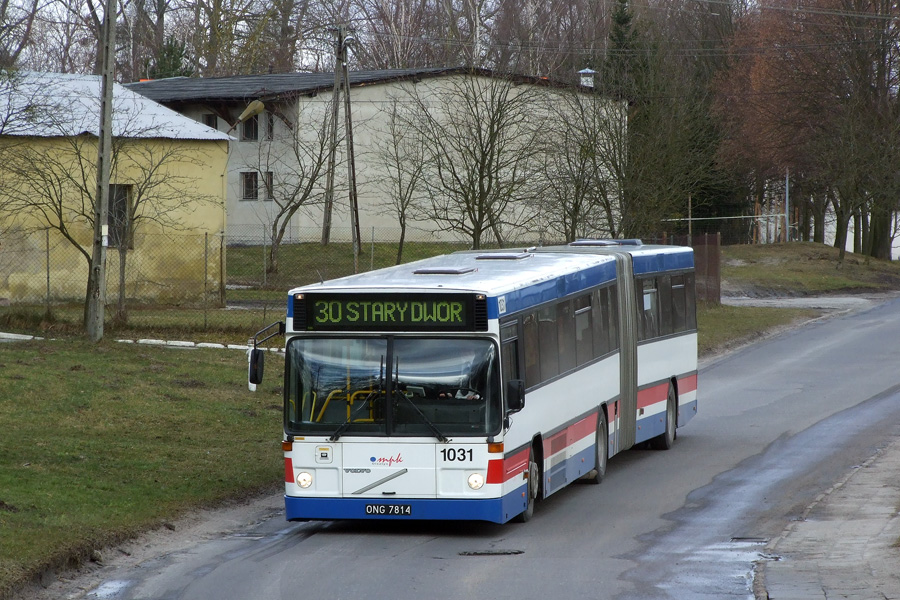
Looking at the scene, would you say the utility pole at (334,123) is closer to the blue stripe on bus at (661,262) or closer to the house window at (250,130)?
the house window at (250,130)

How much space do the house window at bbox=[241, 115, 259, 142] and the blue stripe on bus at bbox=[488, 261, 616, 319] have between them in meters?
40.8

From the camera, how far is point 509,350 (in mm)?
11555

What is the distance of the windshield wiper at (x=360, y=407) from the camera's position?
441 inches

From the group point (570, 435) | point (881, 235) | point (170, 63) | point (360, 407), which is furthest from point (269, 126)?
point (360, 407)

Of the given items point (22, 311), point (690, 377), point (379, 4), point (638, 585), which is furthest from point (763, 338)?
point (379, 4)

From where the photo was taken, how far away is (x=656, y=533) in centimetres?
1160

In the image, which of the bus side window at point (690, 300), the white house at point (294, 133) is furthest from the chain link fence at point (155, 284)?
the bus side window at point (690, 300)

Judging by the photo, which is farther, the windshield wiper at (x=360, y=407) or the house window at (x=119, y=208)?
the house window at (x=119, y=208)

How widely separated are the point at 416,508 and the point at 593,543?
1595mm

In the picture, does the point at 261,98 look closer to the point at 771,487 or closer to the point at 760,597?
the point at 771,487

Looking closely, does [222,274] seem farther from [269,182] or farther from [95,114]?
[269,182]

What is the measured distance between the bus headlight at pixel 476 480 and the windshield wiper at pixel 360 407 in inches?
43.7

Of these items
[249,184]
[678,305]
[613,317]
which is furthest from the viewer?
[249,184]

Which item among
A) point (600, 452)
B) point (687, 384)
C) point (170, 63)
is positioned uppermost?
point (170, 63)
